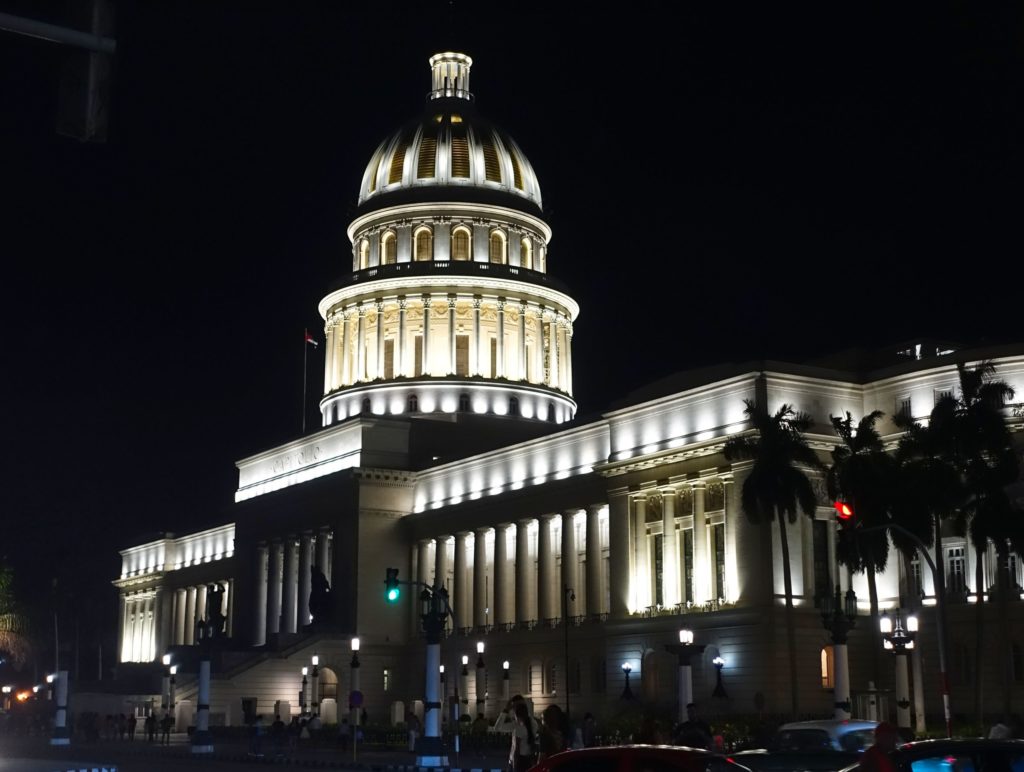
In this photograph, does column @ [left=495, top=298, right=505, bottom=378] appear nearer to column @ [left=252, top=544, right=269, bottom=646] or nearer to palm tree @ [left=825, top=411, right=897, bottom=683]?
column @ [left=252, top=544, right=269, bottom=646]

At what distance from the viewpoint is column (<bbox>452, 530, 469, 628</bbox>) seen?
318ft

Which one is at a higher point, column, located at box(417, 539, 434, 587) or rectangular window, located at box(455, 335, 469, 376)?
rectangular window, located at box(455, 335, 469, 376)

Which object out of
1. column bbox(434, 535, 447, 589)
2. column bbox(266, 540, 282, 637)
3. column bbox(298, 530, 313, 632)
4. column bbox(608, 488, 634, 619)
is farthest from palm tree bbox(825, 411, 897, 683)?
column bbox(266, 540, 282, 637)

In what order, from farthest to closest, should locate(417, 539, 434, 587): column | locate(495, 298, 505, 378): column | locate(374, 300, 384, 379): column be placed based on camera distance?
locate(374, 300, 384, 379): column
locate(495, 298, 505, 378): column
locate(417, 539, 434, 587): column

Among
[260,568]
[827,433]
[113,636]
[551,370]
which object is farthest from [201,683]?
[113,636]

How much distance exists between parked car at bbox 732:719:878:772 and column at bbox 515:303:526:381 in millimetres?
83195

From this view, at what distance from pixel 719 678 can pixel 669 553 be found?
7497mm

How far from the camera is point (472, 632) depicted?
314ft

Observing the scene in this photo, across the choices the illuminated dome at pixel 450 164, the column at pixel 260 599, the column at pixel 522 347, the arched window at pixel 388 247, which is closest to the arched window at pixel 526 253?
the illuminated dome at pixel 450 164

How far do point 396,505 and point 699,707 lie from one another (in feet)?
113

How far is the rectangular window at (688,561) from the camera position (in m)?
77.2

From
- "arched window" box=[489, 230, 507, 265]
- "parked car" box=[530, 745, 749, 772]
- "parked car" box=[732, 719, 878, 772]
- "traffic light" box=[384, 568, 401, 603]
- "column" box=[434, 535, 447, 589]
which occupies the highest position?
"arched window" box=[489, 230, 507, 265]

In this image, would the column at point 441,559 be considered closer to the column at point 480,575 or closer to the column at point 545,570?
the column at point 480,575

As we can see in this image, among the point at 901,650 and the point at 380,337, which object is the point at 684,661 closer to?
the point at 901,650
